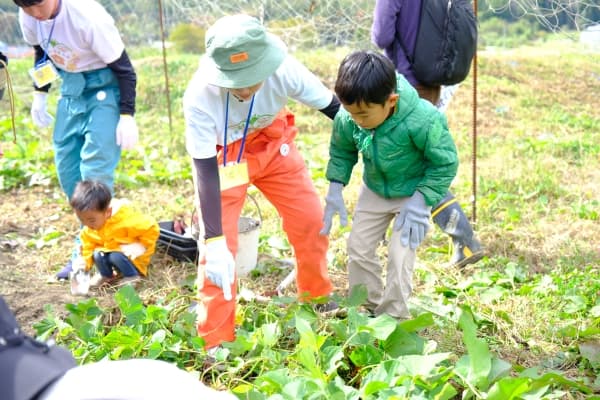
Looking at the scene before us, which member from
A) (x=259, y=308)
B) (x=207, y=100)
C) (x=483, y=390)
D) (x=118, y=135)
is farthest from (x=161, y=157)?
(x=483, y=390)

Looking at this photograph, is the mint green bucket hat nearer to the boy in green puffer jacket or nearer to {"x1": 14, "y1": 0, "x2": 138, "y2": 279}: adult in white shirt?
the boy in green puffer jacket

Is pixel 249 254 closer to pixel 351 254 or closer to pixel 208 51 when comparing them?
pixel 351 254

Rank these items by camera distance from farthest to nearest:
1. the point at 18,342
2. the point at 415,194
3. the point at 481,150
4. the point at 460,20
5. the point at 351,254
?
1. the point at 481,150
2. the point at 460,20
3. the point at 351,254
4. the point at 415,194
5. the point at 18,342

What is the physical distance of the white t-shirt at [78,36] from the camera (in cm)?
353

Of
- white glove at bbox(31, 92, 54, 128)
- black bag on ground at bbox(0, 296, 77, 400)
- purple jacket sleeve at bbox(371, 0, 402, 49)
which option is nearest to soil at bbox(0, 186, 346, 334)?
white glove at bbox(31, 92, 54, 128)

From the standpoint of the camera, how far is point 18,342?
1357mm

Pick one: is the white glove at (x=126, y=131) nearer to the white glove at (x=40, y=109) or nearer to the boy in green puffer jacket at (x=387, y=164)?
the white glove at (x=40, y=109)

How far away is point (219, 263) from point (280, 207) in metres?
0.45

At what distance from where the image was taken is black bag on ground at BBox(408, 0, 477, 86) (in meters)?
3.59

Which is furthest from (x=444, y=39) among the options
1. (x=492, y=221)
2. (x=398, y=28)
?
(x=492, y=221)

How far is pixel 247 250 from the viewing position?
144 inches

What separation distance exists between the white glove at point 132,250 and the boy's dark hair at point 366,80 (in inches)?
62.7

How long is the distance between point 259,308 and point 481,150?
3.05 m

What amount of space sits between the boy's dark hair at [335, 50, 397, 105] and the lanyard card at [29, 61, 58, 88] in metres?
1.89
